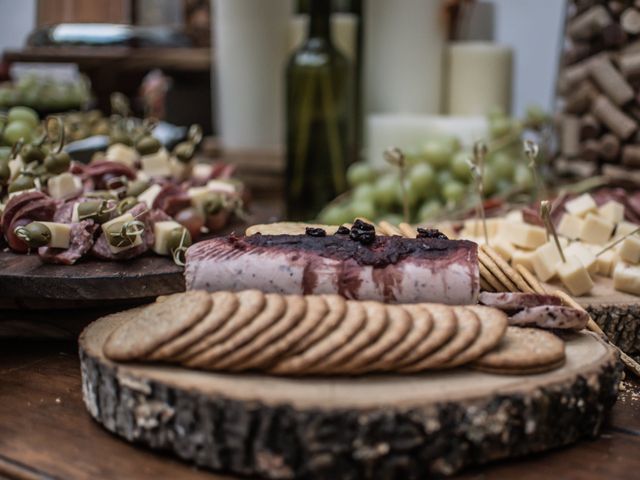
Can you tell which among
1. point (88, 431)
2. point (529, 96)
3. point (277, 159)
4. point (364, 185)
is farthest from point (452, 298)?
point (529, 96)

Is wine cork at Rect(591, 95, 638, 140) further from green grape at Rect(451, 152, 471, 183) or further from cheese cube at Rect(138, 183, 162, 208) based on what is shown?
cheese cube at Rect(138, 183, 162, 208)

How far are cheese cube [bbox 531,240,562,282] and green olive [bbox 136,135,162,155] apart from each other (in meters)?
0.74

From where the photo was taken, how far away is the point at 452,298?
1.05 meters

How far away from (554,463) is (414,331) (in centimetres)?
21

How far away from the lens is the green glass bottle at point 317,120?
2359 millimetres

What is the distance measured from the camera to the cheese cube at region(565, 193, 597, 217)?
1.53 m

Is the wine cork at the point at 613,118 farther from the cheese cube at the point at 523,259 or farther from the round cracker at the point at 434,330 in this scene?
the round cracker at the point at 434,330

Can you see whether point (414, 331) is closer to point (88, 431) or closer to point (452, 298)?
point (452, 298)

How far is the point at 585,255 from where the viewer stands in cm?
139

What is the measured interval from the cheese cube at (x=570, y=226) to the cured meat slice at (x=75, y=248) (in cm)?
78

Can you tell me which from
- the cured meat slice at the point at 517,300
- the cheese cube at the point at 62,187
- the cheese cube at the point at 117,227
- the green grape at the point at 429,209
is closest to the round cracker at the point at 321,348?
the cured meat slice at the point at 517,300

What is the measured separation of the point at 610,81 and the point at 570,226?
0.84 metres

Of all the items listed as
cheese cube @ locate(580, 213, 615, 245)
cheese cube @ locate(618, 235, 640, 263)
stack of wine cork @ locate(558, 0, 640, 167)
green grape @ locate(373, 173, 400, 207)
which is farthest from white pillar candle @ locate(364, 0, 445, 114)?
cheese cube @ locate(618, 235, 640, 263)

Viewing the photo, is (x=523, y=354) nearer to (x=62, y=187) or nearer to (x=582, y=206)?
(x=582, y=206)
